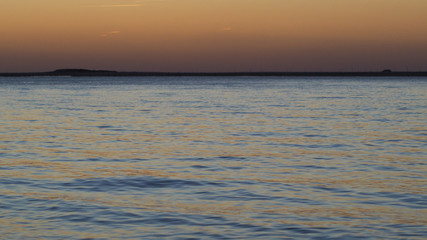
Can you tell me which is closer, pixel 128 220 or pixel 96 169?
pixel 128 220

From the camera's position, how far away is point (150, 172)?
1981cm

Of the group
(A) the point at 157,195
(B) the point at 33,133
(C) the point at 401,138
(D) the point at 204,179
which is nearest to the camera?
(A) the point at 157,195

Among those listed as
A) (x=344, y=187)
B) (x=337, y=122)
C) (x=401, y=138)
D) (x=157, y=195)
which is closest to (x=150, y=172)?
(x=157, y=195)

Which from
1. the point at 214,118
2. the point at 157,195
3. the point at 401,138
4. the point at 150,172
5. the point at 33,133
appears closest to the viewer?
the point at 157,195

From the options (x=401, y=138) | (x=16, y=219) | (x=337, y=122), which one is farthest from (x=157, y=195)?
(x=337, y=122)

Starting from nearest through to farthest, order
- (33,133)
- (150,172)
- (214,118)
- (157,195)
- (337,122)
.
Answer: (157,195) → (150,172) → (33,133) → (337,122) → (214,118)

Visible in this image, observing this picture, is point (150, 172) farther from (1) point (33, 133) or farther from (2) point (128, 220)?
(1) point (33, 133)

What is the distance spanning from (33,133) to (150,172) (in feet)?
48.8

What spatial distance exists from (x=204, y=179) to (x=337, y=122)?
23.0 metres

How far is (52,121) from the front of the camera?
41094 mm

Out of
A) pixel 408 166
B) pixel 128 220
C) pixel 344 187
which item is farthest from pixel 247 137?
pixel 128 220

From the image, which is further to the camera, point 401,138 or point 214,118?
point 214,118

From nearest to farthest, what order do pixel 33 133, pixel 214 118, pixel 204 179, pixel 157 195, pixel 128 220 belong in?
pixel 128 220 → pixel 157 195 → pixel 204 179 → pixel 33 133 → pixel 214 118

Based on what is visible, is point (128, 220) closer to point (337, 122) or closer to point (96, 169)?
point (96, 169)
